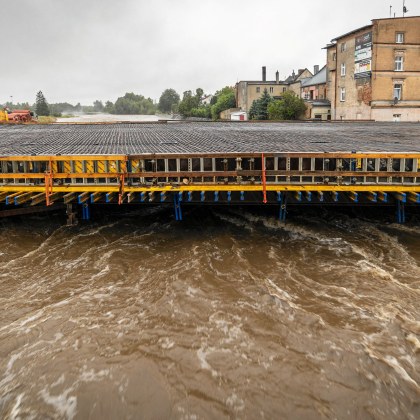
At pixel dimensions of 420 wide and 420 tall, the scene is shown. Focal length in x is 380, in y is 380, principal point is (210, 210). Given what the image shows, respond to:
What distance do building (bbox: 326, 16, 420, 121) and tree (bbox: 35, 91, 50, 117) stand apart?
8032 cm

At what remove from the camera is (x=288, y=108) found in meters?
45.1

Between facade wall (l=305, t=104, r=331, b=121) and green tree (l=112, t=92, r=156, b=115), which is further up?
green tree (l=112, t=92, r=156, b=115)

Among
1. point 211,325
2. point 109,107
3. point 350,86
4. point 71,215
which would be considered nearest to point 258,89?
point 350,86

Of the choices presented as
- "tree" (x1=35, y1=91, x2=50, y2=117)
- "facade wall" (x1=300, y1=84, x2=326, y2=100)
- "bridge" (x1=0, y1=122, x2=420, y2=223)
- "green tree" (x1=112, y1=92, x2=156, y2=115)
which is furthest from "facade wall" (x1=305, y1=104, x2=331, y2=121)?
"green tree" (x1=112, y1=92, x2=156, y2=115)

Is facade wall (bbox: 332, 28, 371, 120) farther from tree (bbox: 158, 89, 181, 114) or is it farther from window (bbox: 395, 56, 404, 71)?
tree (bbox: 158, 89, 181, 114)

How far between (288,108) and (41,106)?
2951 inches

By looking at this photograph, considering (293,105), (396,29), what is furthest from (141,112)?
(396,29)

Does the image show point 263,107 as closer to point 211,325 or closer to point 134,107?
point 211,325

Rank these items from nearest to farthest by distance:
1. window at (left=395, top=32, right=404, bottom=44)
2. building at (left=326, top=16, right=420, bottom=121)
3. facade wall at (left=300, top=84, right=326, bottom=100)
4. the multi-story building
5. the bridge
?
1. the bridge
2. building at (left=326, top=16, right=420, bottom=121)
3. window at (left=395, top=32, right=404, bottom=44)
4. facade wall at (left=300, top=84, right=326, bottom=100)
5. the multi-story building

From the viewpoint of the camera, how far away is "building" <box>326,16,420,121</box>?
34.3m

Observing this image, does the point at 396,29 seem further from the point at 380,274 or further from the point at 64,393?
the point at 64,393

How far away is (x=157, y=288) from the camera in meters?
9.45

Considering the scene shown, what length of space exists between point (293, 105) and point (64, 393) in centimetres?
4357

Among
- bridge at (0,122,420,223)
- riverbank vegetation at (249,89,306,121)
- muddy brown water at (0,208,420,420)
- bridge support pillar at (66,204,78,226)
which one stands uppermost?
riverbank vegetation at (249,89,306,121)
